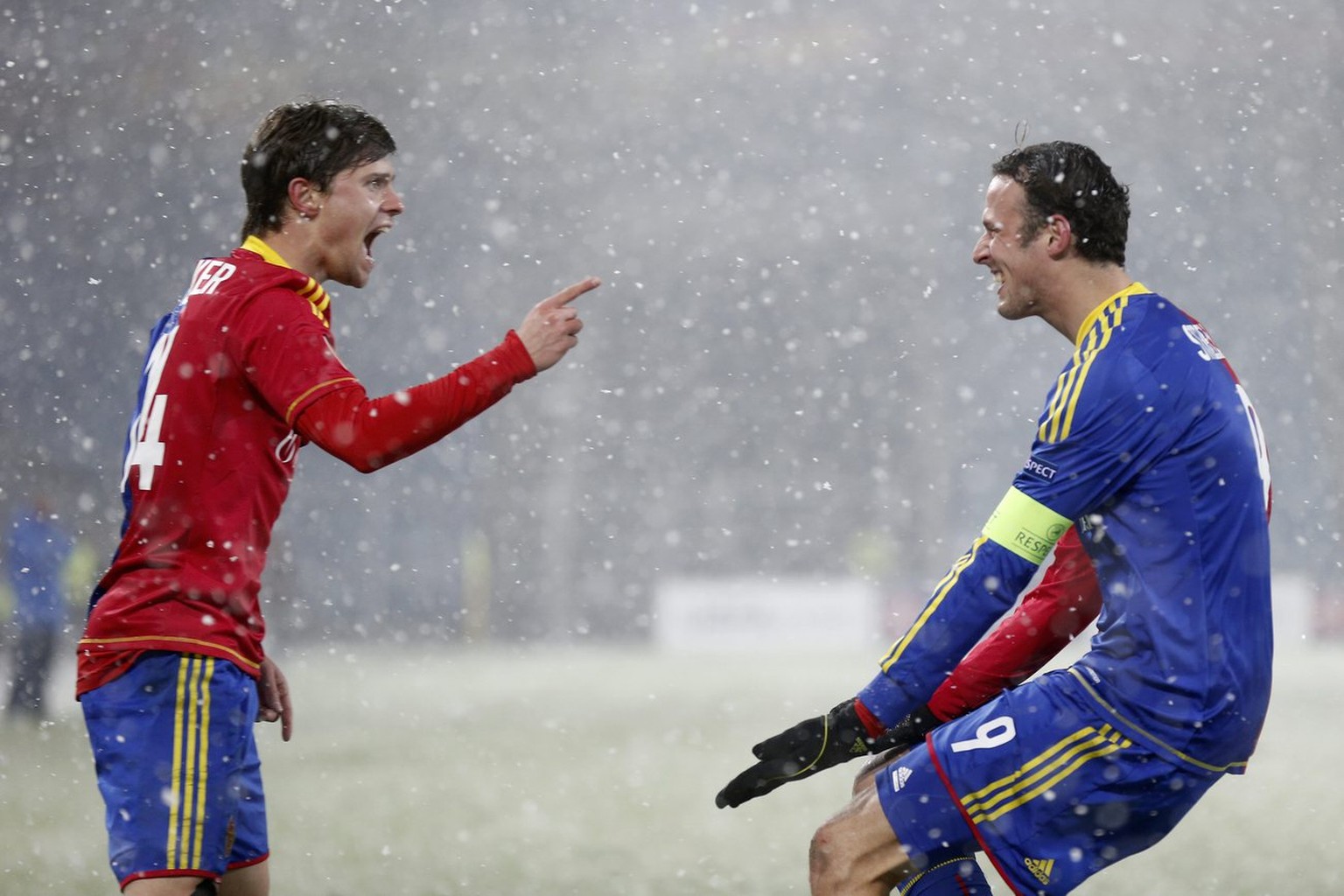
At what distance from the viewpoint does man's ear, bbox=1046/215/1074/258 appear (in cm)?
236

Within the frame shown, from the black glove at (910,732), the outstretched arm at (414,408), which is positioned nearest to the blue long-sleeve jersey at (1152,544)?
the black glove at (910,732)

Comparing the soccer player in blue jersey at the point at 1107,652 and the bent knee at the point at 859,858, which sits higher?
the soccer player in blue jersey at the point at 1107,652

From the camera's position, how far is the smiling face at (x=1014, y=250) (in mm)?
2395

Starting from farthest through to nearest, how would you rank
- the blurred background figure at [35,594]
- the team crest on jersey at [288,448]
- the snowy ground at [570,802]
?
the blurred background figure at [35,594], the snowy ground at [570,802], the team crest on jersey at [288,448]

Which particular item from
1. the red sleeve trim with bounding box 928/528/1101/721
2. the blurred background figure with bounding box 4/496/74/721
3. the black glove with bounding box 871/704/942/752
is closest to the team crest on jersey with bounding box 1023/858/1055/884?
the black glove with bounding box 871/704/942/752

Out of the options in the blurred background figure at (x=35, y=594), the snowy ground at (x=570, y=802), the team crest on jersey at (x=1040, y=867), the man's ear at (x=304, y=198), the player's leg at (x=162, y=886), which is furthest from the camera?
the blurred background figure at (x=35, y=594)

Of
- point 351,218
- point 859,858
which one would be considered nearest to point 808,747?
point 859,858

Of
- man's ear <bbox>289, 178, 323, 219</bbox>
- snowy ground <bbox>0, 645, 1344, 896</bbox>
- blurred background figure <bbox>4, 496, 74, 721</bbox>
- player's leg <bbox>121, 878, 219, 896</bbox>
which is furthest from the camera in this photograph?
blurred background figure <bbox>4, 496, 74, 721</bbox>

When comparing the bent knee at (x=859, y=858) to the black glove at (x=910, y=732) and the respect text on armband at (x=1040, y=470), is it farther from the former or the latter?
the respect text on armband at (x=1040, y=470)

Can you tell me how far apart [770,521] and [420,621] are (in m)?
6.32

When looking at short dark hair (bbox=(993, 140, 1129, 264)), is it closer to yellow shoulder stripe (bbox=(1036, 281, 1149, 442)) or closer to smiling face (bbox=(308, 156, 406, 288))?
yellow shoulder stripe (bbox=(1036, 281, 1149, 442))

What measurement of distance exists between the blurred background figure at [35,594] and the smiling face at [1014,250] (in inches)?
343

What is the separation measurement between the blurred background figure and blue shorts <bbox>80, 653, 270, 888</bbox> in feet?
27.1

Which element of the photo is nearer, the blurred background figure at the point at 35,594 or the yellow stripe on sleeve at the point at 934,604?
the yellow stripe on sleeve at the point at 934,604
